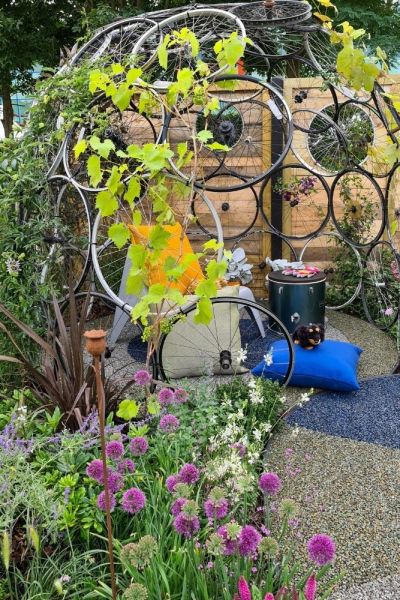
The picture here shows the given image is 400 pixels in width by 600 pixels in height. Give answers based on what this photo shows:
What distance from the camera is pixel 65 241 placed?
3.22 m

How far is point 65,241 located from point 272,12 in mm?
2005

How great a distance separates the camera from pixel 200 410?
253 cm

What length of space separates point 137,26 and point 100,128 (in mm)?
983

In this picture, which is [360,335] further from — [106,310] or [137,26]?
[137,26]

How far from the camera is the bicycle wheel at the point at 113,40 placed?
3.52m

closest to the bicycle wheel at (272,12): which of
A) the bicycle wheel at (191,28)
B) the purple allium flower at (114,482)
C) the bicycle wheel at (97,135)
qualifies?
the bicycle wheel at (191,28)

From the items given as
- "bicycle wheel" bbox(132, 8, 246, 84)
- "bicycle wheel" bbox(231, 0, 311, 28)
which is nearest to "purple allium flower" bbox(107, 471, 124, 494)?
"bicycle wheel" bbox(132, 8, 246, 84)

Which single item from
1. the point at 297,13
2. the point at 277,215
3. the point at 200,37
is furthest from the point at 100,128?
the point at 277,215

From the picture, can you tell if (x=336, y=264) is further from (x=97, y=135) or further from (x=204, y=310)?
(x=204, y=310)

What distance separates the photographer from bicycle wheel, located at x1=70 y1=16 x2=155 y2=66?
11.5 ft

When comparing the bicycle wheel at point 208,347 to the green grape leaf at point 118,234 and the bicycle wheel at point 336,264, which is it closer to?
the green grape leaf at point 118,234

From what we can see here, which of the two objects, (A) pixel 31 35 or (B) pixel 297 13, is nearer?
(B) pixel 297 13

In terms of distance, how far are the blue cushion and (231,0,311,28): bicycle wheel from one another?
204 cm

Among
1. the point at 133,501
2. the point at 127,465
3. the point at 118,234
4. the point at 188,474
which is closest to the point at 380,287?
the point at 118,234
